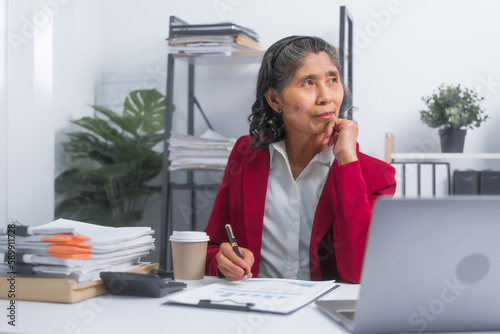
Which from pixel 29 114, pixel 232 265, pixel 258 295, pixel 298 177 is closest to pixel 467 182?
pixel 298 177

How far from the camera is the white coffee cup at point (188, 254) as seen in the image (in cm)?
118

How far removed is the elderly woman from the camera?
1.47 metres

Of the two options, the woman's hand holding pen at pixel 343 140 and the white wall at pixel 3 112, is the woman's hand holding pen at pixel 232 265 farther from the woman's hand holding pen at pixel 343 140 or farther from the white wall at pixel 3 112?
the white wall at pixel 3 112

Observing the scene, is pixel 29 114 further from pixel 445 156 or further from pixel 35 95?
pixel 445 156

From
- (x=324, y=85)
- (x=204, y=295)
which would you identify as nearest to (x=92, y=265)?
(x=204, y=295)

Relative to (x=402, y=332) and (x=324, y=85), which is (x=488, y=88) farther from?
(x=402, y=332)

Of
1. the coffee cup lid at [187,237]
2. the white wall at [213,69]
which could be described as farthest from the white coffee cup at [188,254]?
the white wall at [213,69]

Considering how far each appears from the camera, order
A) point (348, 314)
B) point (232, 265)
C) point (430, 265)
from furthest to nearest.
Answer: point (232, 265) < point (348, 314) < point (430, 265)

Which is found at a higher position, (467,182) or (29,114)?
(29,114)

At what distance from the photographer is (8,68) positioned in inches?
92.7

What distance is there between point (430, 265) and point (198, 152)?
6.52ft

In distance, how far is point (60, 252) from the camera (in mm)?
1021

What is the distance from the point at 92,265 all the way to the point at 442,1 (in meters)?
2.29

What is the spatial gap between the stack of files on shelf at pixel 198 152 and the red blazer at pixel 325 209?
88 centimetres
